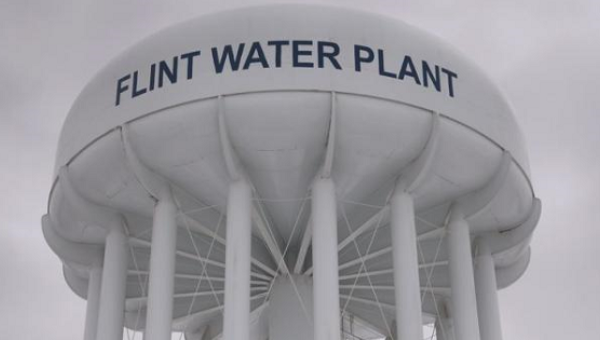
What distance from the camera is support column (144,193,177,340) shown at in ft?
53.8

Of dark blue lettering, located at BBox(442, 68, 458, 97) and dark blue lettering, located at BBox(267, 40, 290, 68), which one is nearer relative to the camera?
dark blue lettering, located at BBox(267, 40, 290, 68)

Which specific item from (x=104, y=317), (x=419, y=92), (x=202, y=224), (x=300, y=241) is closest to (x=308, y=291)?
(x=300, y=241)

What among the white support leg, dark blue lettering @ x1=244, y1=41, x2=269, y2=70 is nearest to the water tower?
dark blue lettering @ x1=244, y1=41, x2=269, y2=70

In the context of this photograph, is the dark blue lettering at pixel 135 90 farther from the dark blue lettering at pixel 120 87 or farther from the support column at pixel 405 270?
the support column at pixel 405 270

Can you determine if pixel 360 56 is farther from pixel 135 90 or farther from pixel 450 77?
pixel 135 90

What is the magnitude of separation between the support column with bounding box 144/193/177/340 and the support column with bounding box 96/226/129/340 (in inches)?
64.0

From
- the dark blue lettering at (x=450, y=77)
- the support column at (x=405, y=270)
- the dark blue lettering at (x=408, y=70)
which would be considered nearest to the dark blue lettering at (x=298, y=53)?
the dark blue lettering at (x=408, y=70)

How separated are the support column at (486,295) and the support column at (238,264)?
19.4 ft

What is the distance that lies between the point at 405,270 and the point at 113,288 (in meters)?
5.90

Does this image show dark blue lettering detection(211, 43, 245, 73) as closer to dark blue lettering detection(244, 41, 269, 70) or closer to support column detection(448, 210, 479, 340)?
dark blue lettering detection(244, 41, 269, 70)

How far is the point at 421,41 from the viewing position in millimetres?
16875

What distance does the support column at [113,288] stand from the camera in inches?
715

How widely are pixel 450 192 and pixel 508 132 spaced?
1.59m

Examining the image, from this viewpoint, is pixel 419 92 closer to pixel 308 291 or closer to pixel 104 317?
pixel 308 291
